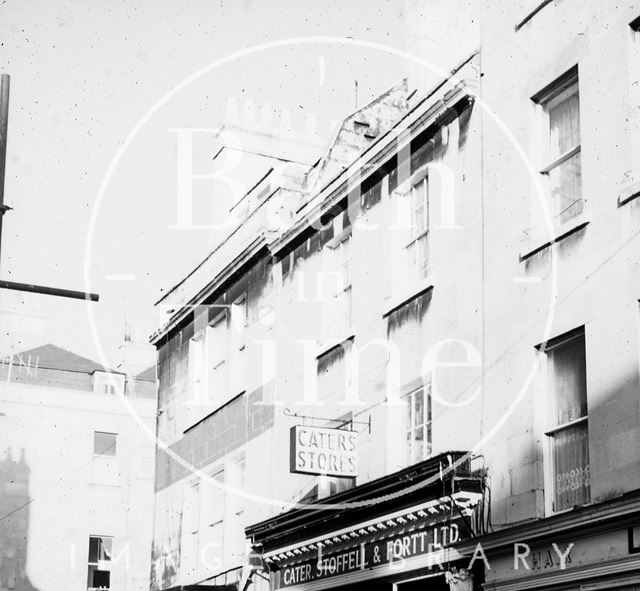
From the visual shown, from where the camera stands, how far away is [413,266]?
862 inches

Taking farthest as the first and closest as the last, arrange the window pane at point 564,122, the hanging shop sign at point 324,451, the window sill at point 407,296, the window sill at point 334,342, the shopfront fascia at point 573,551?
the window sill at point 334,342 → the hanging shop sign at point 324,451 → the window sill at point 407,296 → the window pane at point 564,122 → the shopfront fascia at point 573,551

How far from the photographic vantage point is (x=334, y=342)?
24.0 m

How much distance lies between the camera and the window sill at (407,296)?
20.8 meters

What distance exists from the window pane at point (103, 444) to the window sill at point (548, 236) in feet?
150

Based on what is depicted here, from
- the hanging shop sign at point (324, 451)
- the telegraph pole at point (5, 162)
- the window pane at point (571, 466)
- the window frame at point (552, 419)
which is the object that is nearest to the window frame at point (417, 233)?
the hanging shop sign at point (324, 451)

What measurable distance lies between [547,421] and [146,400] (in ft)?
168

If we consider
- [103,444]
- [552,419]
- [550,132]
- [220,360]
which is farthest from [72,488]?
[552,419]

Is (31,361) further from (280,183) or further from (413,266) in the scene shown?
(413,266)

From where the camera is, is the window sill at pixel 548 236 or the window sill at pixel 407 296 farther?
the window sill at pixel 407 296

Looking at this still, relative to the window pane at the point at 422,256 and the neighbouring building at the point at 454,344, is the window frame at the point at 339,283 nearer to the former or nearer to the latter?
the neighbouring building at the point at 454,344

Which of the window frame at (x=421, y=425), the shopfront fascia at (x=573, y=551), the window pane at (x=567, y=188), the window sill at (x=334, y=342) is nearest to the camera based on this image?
the shopfront fascia at (x=573, y=551)

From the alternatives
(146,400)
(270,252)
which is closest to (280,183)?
(270,252)

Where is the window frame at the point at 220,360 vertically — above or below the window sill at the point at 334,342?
above

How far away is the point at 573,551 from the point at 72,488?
46.6 metres
